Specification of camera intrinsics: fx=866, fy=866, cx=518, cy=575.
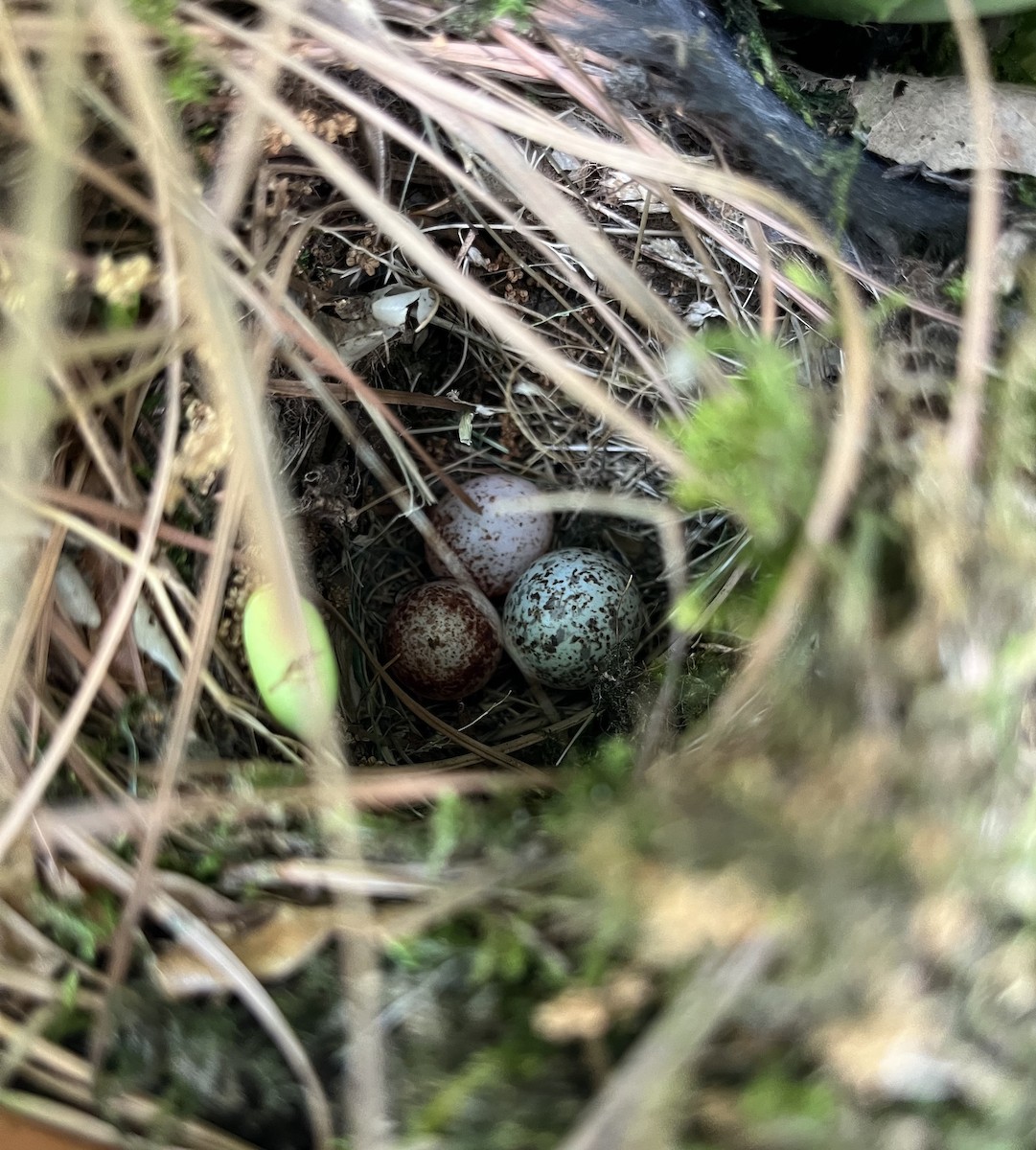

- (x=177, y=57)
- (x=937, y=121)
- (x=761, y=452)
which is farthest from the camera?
(x=937, y=121)

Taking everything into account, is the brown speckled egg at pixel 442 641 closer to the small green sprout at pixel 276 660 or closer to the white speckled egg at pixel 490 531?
the white speckled egg at pixel 490 531

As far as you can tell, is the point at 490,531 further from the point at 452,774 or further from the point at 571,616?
the point at 452,774

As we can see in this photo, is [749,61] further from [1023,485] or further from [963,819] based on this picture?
[963,819]

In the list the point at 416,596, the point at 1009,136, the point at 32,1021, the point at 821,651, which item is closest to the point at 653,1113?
the point at 821,651

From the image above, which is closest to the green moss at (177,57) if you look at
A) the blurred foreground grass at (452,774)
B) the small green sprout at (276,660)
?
the blurred foreground grass at (452,774)

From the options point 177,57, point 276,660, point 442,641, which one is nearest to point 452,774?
point 276,660

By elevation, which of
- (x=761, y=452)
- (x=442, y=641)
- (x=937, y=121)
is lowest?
(x=442, y=641)
